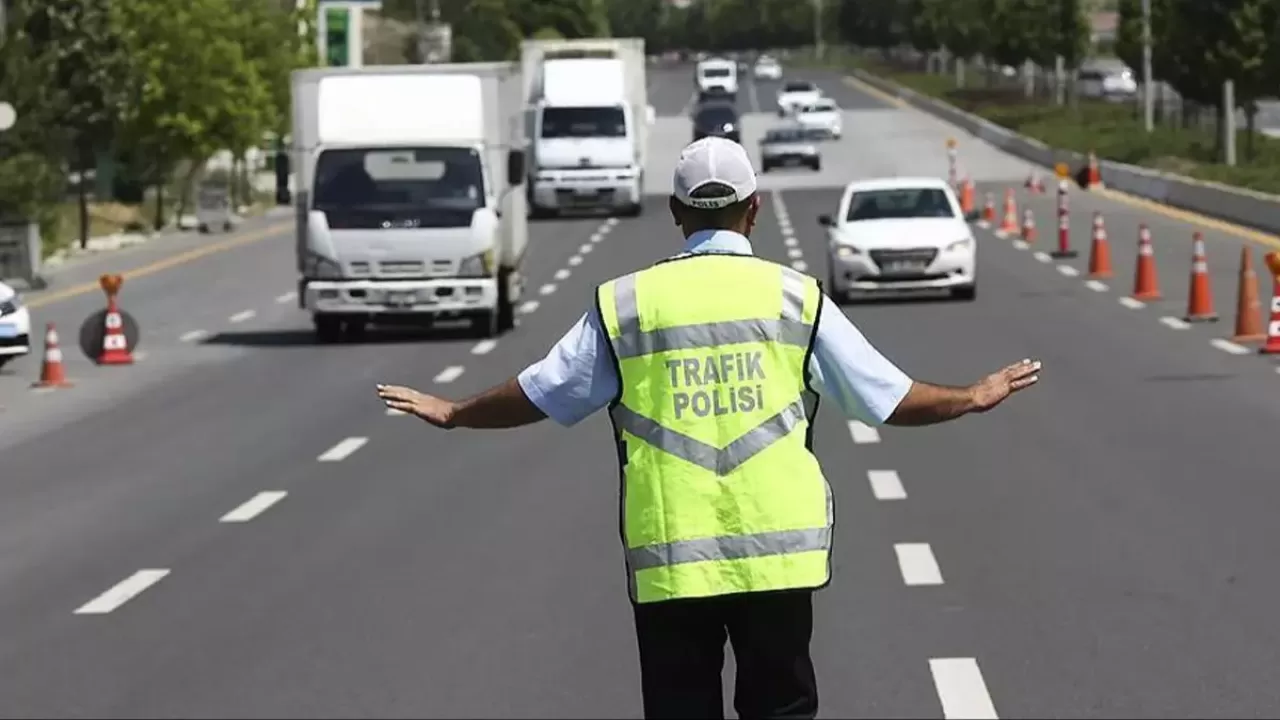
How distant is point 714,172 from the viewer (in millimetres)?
5602

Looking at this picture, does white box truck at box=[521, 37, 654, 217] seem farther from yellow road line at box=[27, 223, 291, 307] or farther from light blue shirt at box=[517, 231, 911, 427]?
light blue shirt at box=[517, 231, 911, 427]

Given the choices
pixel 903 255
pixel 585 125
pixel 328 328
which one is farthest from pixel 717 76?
pixel 328 328

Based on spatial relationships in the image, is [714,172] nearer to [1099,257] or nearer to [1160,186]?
[1099,257]

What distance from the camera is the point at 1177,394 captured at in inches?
854

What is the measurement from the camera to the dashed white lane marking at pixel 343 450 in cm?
2017

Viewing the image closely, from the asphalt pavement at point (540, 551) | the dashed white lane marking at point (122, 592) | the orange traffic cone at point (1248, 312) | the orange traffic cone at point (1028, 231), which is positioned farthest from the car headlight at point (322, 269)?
the orange traffic cone at point (1028, 231)

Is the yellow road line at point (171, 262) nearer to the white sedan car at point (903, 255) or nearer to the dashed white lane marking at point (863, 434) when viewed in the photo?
the white sedan car at point (903, 255)

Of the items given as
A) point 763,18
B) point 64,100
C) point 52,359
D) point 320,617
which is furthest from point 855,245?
point 763,18

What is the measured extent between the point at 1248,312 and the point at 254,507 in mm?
11109

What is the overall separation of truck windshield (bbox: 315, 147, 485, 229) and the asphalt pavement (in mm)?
3821

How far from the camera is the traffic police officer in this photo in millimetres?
5328

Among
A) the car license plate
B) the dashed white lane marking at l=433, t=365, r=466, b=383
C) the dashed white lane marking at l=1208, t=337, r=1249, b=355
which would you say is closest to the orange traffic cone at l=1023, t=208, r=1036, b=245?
the car license plate

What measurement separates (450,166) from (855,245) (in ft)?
17.2

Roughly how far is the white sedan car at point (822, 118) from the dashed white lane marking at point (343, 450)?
7144cm
